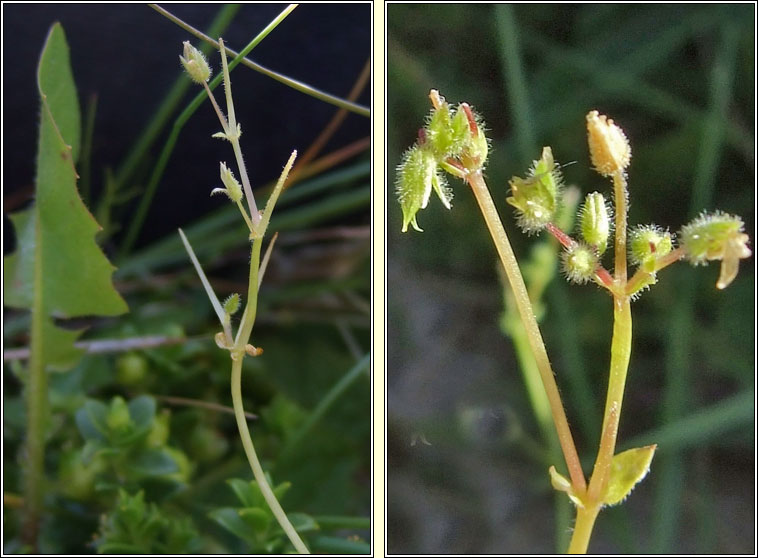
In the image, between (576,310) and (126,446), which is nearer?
(126,446)

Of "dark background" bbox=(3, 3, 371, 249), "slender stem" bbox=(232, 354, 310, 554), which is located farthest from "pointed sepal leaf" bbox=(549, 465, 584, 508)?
"dark background" bbox=(3, 3, 371, 249)

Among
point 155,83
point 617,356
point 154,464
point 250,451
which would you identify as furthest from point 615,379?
point 155,83

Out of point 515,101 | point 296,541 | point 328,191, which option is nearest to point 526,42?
point 515,101

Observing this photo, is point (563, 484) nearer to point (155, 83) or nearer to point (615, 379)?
point (615, 379)

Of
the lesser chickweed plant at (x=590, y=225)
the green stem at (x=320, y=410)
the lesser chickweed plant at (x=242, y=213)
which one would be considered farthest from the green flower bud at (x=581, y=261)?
the green stem at (x=320, y=410)

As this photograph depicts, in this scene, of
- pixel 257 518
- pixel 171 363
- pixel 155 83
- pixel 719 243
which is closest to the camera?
pixel 719 243

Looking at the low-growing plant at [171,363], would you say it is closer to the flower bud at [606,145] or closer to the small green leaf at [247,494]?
the small green leaf at [247,494]
